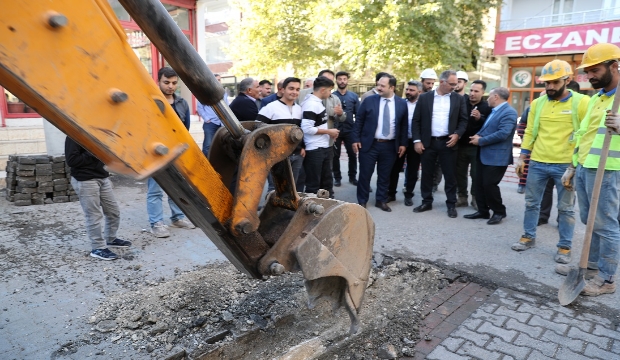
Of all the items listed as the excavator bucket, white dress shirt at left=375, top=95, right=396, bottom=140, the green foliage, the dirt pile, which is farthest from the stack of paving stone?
the green foliage

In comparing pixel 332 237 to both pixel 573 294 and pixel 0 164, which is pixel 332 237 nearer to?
pixel 573 294

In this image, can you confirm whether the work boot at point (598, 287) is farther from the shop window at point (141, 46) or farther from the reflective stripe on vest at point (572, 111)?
the shop window at point (141, 46)

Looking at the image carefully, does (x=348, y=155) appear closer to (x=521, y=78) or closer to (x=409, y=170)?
(x=409, y=170)

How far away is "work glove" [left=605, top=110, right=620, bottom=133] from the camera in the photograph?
359 centimetres

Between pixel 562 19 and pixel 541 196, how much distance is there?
1882cm

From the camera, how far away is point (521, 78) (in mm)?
21344

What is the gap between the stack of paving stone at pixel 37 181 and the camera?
6.79 metres

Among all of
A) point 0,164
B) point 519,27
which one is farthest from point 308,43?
point 0,164

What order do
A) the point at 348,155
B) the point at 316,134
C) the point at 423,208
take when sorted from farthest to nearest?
the point at 348,155, the point at 423,208, the point at 316,134

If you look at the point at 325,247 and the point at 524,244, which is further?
the point at 524,244

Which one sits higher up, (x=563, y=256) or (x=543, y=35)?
(x=543, y=35)

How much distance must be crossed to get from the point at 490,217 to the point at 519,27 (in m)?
17.9

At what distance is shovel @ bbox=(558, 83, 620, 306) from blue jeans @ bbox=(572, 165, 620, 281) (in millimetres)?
212

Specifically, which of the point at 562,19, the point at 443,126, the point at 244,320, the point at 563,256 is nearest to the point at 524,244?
the point at 563,256
